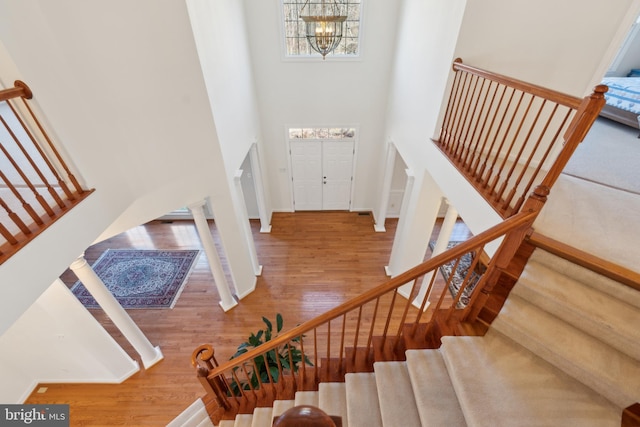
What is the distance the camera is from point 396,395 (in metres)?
1.91

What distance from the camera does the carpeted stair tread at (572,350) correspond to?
151 cm

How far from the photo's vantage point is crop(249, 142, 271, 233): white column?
18.6ft

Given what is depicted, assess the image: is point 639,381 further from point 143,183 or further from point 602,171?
point 143,183

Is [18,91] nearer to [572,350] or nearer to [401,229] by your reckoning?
[572,350]

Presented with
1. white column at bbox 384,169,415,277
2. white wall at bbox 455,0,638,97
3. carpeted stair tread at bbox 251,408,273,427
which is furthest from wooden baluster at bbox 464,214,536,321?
white column at bbox 384,169,415,277

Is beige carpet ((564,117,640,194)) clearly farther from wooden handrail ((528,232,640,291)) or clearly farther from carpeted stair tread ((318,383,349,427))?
carpeted stair tread ((318,383,349,427))

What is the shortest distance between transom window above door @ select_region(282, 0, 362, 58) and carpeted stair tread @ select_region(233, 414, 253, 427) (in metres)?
5.68

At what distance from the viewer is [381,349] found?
86.4 inches

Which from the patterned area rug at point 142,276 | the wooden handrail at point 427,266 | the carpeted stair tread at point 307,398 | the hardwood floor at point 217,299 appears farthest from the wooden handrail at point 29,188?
the patterned area rug at point 142,276

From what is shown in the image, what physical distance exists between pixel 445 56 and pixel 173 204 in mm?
3743

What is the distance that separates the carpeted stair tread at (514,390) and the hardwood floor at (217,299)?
10.4 ft

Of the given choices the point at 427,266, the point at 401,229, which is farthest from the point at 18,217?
the point at 401,229

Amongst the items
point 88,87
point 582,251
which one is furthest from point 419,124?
point 88,87

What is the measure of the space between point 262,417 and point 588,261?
2.71 m
